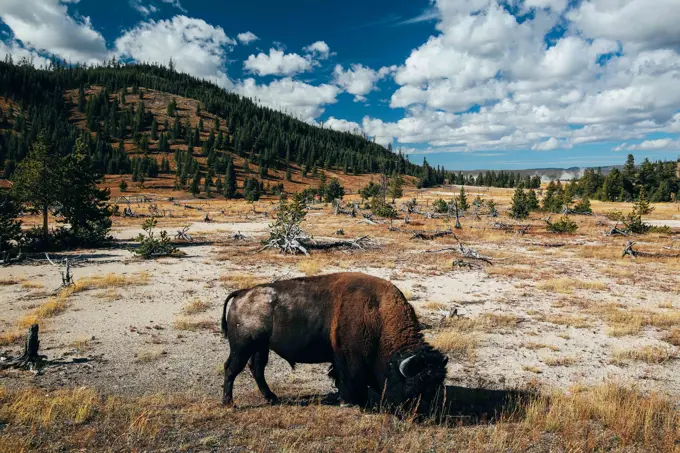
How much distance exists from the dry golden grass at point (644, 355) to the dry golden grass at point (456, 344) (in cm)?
346

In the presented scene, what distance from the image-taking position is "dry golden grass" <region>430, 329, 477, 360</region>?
31.1 feet

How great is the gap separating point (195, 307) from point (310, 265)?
339 inches

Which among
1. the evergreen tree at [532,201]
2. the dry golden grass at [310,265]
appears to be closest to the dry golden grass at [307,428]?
the dry golden grass at [310,265]

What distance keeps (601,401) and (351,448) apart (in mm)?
4709

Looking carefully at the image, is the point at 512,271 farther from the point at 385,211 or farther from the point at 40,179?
the point at 385,211

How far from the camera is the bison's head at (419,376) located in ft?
16.9

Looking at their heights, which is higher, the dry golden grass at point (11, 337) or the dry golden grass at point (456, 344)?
the dry golden grass at point (11, 337)

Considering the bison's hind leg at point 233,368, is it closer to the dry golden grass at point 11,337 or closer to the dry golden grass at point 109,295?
the dry golden grass at point 11,337

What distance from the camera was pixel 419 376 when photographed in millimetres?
5117

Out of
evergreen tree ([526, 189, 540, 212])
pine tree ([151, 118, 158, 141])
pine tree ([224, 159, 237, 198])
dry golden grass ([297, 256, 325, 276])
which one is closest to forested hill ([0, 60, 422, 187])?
pine tree ([151, 118, 158, 141])

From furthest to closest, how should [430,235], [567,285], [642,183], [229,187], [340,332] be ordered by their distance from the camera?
[229,187]
[642,183]
[430,235]
[567,285]
[340,332]

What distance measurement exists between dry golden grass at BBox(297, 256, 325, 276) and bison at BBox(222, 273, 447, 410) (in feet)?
43.1

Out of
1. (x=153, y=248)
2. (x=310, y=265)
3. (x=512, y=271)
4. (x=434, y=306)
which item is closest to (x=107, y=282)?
(x=153, y=248)

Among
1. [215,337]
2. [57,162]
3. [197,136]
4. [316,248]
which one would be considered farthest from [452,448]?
[197,136]
